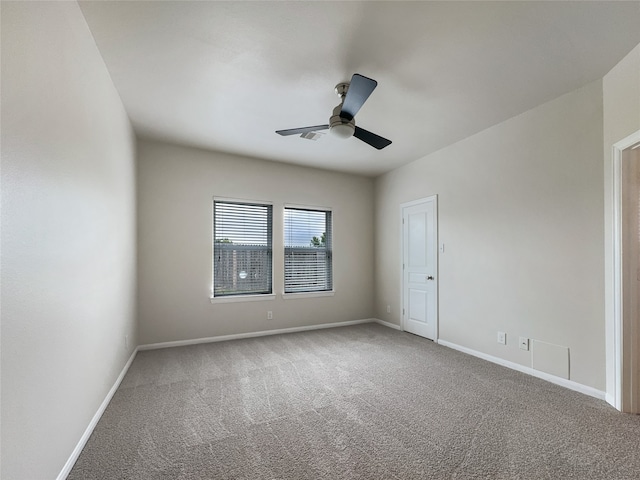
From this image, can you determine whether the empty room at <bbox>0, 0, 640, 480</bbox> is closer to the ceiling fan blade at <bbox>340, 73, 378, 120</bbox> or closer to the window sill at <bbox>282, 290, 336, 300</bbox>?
the ceiling fan blade at <bbox>340, 73, 378, 120</bbox>

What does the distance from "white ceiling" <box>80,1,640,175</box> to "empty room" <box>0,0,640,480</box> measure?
0.02m

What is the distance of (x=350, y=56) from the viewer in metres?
2.29

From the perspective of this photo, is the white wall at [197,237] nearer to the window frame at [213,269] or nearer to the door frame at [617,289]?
the window frame at [213,269]

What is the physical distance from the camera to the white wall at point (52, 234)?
1220mm

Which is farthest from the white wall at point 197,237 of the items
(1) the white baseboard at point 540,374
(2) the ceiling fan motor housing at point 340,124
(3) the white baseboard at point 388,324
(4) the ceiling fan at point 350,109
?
(2) the ceiling fan motor housing at point 340,124

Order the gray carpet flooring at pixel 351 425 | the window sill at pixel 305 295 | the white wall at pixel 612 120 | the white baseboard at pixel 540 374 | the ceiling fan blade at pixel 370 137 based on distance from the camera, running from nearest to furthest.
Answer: the gray carpet flooring at pixel 351 425, the white wall at pixel 612 120, the white baseboard at pixel 540 374, the ceiling fan blade at pixel 370 137, the window sill at pixel 305 295

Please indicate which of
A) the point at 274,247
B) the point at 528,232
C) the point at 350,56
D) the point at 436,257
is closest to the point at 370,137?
the point at 350,56

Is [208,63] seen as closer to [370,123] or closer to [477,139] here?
[370,123]

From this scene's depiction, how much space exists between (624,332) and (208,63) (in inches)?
154

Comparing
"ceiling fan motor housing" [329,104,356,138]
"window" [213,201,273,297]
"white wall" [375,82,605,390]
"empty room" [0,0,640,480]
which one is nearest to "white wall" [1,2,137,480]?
"empty room" [0,0,640,480]

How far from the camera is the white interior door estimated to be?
439 centimetres

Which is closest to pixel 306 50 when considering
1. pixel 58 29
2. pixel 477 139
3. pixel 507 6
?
pixel 507 6

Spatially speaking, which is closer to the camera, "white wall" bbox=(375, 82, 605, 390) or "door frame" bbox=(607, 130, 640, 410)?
"door frame" bbox=(607, 130, 640, 410)

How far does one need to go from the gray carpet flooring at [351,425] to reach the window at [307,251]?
172 cm
